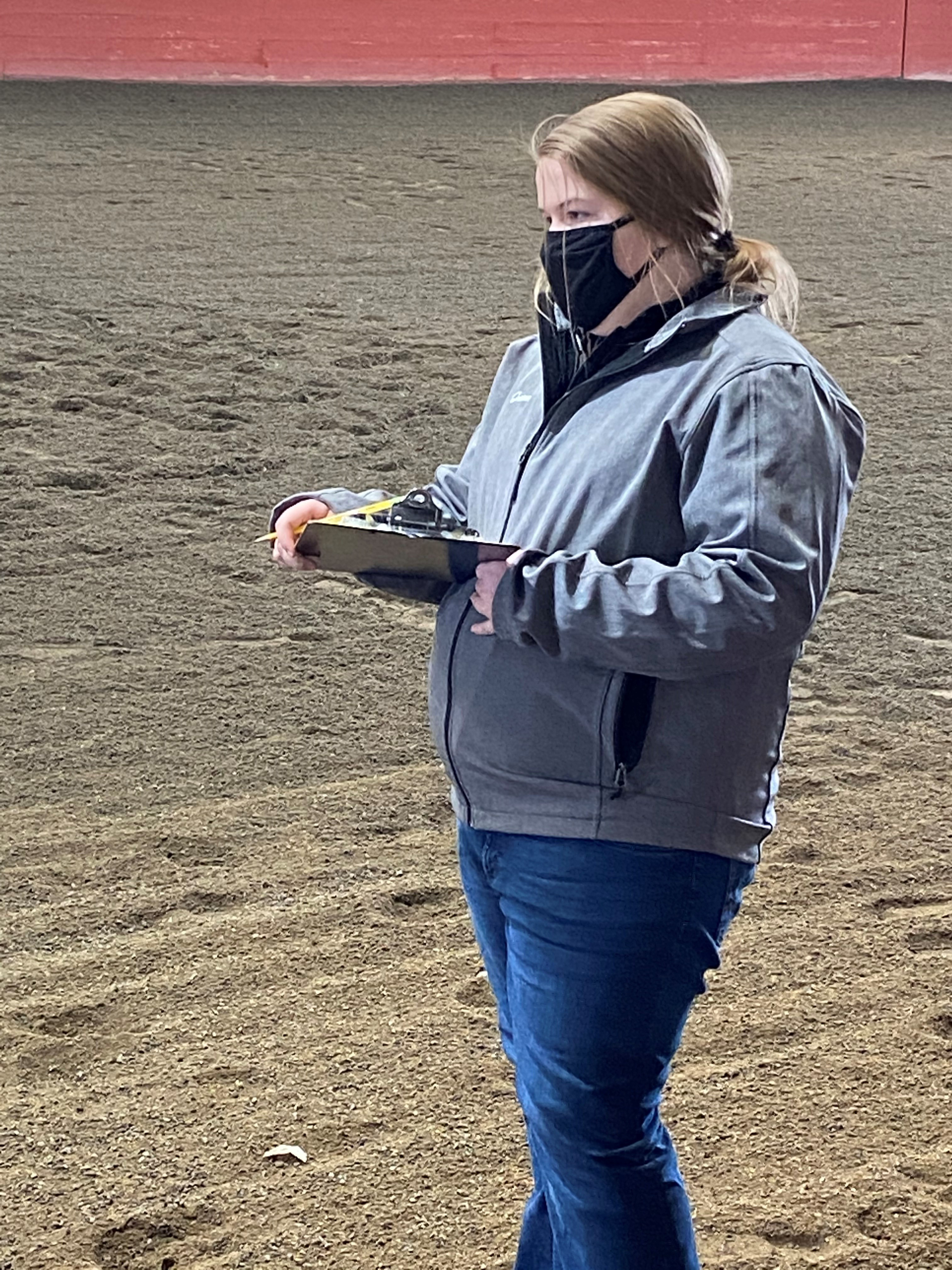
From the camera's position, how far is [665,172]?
1.91 meters

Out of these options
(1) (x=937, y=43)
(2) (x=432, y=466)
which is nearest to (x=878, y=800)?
(2) (x=432, y=466)

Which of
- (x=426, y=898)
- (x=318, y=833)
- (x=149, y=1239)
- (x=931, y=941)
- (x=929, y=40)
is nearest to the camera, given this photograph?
(x=149, y=1239)

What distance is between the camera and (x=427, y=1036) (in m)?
3.33

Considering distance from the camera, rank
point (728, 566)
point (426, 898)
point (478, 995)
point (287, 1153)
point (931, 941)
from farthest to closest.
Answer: point (426, 898) → point (931, 941) → point (478, 995) → point (287, 1153) → point (728, 566)

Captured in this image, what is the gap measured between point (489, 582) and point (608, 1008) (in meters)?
0.57

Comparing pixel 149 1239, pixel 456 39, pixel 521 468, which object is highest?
pixel 456 39

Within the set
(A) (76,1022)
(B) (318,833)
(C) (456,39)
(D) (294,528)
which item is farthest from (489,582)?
(C) (456,39)

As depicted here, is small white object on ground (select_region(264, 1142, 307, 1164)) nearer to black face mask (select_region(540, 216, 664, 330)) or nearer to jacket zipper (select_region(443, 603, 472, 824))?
jacket zipper (select_region(443, 603, 472, 824))

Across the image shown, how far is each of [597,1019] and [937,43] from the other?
16230 mm

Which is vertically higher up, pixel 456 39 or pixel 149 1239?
pixel 456 39

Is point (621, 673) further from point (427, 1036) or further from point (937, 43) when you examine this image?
point (937, 43)

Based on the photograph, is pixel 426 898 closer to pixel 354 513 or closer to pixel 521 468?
pixel 354 513

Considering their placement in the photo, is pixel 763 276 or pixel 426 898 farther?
pixel 426 898

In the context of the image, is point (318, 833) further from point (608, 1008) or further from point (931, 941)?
point (608, 1008)
